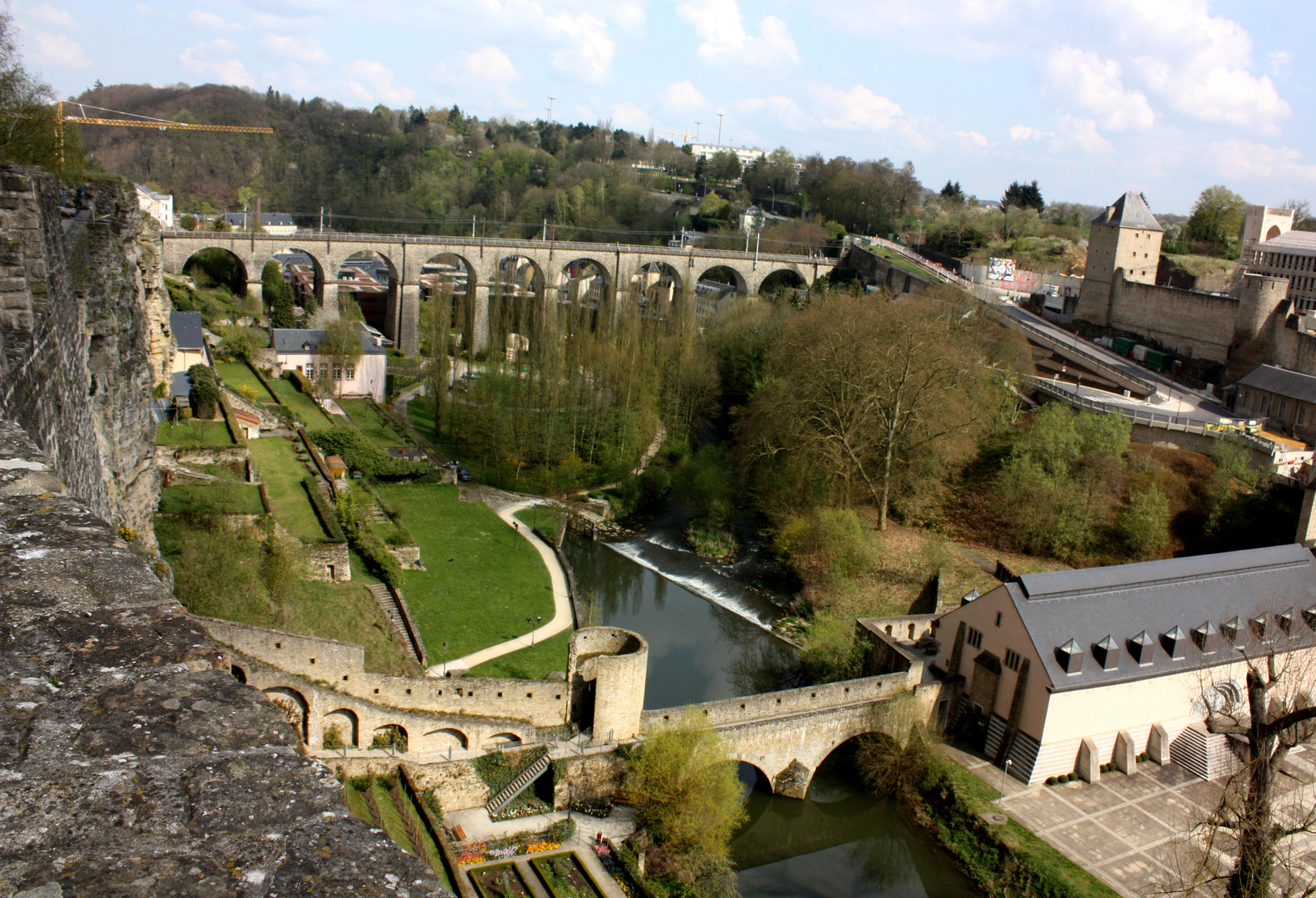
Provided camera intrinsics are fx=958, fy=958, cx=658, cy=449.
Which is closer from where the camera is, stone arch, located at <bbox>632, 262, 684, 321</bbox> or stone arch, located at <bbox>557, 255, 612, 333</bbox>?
stone arch, located at <bbox>557, 255, 612, 333</bbox>

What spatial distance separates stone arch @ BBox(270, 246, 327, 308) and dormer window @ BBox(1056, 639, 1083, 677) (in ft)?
115

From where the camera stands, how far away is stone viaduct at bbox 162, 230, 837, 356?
40062mm

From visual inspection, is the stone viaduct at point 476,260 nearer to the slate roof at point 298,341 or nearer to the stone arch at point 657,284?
the stone arch at point 657,284

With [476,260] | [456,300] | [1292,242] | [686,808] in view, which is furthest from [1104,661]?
[456,300]

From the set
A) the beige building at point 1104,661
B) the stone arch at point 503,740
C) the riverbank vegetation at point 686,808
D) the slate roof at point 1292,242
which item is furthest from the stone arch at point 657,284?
the riverbank vegetation at point 686,808

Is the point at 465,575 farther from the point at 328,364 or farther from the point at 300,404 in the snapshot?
the point at 328,364

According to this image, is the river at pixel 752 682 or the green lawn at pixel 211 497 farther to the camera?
the green lawn at pixel 211 497

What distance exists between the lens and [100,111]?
238 ft

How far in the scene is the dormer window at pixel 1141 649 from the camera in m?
16.4

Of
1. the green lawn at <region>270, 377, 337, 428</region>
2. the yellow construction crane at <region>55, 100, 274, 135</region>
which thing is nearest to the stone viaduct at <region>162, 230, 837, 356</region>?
the green lawn at <region>270, 377, 337, 428</region>

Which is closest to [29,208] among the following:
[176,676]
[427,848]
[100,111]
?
[176,676]

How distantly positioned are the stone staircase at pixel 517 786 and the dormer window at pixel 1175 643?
10.9 meters

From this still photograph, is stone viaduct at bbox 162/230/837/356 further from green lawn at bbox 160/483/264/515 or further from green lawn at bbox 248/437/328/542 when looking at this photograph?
green lawn at bbox 160/483/264/515

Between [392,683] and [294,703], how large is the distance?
1.44 m
